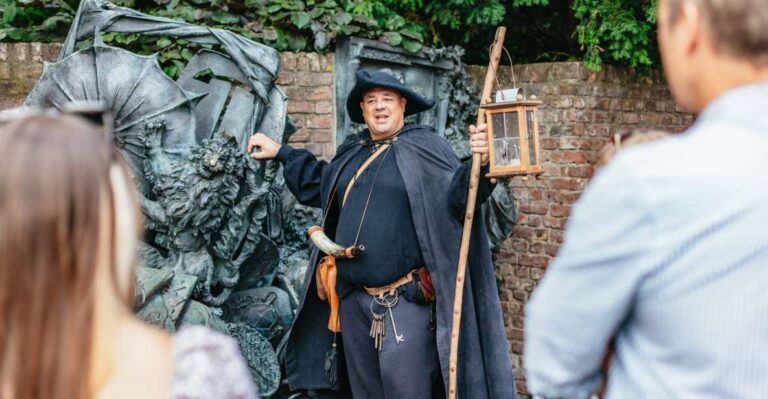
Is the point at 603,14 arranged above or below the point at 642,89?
above

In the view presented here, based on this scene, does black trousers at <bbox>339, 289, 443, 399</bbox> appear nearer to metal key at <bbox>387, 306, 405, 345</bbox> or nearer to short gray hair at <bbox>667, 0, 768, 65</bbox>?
metal key at <bbox>387, 306, 405, 345</bbox>

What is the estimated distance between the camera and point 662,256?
1368mm

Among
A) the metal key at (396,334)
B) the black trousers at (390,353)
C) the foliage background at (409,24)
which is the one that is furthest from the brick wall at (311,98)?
the metal key at (396,334)

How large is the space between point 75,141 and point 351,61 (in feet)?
16.4

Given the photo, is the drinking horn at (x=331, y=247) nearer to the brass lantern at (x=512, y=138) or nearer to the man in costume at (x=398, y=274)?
the man in costume at (x=398, y=274)

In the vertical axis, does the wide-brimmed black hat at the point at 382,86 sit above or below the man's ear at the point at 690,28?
above

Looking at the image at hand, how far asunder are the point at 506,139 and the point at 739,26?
8.52 ft

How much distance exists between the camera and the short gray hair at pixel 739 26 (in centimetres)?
137

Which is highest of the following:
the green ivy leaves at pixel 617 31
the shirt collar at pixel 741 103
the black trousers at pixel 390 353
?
the green ivy leaves at pixel 617 31

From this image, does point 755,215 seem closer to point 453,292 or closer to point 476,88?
point 453,292

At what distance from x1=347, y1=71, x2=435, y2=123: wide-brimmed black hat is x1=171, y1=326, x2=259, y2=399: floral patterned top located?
127 inches

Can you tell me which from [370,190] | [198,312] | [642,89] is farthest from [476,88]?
[198,312]

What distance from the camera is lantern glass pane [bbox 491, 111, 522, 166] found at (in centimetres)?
396

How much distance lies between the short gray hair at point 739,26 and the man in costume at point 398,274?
103 inches
